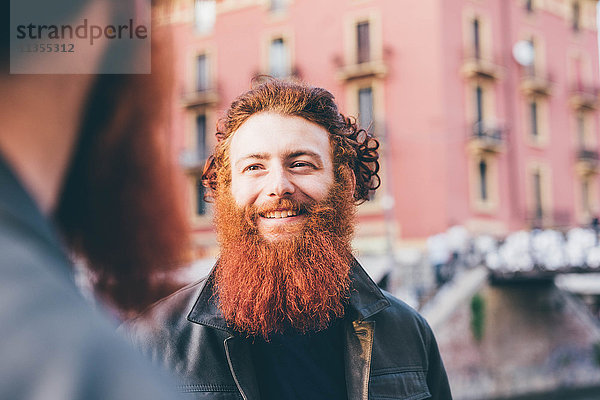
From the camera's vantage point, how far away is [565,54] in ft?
90.0

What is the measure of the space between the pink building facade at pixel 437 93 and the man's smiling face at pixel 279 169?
60.2 feet

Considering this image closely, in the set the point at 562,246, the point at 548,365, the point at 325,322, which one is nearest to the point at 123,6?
the point at 325,322

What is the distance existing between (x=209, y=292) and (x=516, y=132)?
2398cm

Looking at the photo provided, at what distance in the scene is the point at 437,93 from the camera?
2184 cm

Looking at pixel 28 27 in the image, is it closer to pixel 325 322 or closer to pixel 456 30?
pixel 325 322

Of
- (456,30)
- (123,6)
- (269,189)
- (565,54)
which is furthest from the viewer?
(565,54)

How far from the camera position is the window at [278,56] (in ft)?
78.6

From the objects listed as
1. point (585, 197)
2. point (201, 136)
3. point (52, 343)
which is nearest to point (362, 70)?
point (201, 136)

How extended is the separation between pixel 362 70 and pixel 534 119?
7087 mm

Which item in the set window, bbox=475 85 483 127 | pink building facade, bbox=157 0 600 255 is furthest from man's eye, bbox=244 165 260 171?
window, bbox=475 85 483 127

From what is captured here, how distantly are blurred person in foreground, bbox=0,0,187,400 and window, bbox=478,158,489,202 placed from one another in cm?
2331

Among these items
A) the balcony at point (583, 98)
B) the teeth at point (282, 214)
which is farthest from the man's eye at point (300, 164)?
the balcony at point (583, 98)

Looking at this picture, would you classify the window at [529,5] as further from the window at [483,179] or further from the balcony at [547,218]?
the balcony at [547,218]

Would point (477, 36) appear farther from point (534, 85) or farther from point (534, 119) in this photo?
point (534, 119)
